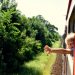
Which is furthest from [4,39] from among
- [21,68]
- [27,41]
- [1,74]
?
[27,41]

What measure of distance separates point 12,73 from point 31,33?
9.57 meters

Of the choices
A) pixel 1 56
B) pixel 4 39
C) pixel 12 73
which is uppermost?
pixel 4 39

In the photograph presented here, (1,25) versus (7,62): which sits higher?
(1,25)

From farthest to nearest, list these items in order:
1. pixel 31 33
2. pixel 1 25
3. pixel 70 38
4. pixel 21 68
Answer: pixel 31 33 < pixel 21 68 < pixel 1 25 < pixel 70 38

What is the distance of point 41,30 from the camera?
29.5 meters

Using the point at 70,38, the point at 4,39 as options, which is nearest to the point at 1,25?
the point at 4,39

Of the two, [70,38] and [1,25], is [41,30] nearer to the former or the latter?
[1,25]

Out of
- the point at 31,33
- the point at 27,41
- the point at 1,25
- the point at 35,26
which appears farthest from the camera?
the point at 35,26

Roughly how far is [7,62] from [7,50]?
63 cm

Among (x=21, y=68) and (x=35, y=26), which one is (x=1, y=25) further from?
(x=35, y=26)

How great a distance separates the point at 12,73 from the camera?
13625 mm

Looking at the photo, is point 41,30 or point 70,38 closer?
point 70,38

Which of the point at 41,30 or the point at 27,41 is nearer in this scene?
the point at 27,41

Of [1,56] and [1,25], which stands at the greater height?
[1,25]
